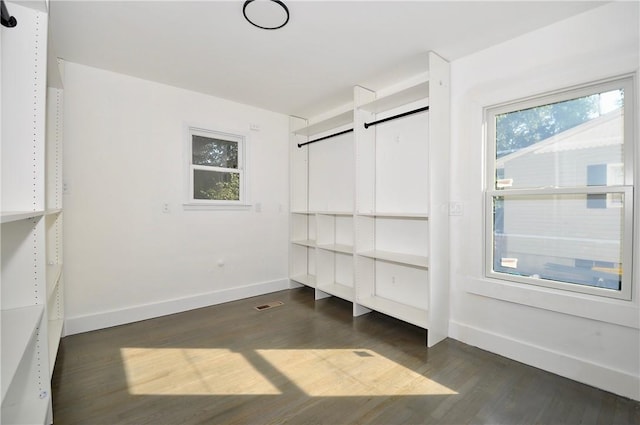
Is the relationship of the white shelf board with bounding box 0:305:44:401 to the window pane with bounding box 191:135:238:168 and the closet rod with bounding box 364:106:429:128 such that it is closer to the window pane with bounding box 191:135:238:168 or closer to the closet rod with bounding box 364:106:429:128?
the window pane with bounding box 191:135:238:168

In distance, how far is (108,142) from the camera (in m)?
2.98

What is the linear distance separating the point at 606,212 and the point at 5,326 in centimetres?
352

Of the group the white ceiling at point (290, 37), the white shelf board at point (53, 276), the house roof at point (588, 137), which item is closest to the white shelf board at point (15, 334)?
the white shelf board at point (53, 276)

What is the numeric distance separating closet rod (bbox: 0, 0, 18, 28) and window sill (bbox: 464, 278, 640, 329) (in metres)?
3.39

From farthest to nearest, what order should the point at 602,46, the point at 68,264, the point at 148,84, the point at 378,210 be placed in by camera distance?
the point at 378,210, the point at 148,84, the point at 68,264, the point at 602,46

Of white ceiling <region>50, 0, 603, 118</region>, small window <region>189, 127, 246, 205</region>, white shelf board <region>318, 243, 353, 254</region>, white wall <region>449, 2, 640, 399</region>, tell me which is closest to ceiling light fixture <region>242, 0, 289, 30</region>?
white ceiling <region>50, 0, 603, 118</region>

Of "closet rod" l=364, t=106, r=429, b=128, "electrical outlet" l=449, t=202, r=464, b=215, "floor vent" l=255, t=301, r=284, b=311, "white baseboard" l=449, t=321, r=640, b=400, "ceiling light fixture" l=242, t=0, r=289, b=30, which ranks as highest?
"ceiling light fixture" l=242, t=0, r=289, b=30

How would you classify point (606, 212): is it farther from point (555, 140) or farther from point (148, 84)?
point (148, 84)

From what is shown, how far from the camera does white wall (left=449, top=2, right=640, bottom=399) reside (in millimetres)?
1907

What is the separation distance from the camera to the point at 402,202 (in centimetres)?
Result: 326

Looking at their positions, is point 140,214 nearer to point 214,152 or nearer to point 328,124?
point 214,152

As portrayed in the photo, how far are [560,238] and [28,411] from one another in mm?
3456

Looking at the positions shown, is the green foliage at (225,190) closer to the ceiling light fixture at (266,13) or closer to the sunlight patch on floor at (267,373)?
the sunlight patch on floor at (267,373)

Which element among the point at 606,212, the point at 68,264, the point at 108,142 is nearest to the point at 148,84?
the point at 108,142
